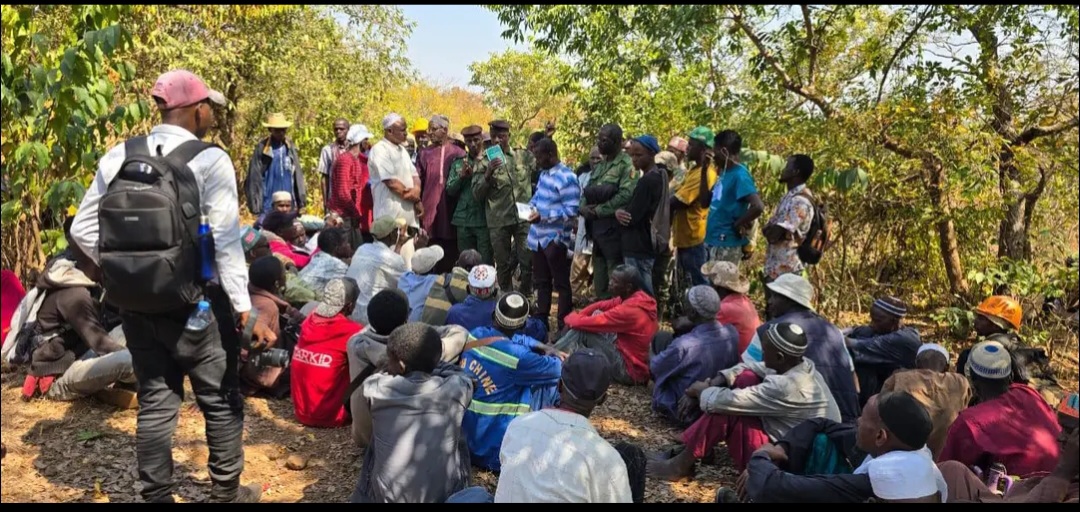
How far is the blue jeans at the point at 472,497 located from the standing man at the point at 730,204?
12.6 ft

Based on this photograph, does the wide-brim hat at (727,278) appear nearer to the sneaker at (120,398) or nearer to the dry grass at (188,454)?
the dry grass at (188,454)

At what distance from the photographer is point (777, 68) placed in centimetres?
797

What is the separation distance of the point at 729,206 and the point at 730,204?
2cm

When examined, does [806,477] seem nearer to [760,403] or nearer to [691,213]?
[760,403]

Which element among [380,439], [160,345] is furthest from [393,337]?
[160,345]

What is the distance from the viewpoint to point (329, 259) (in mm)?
6578

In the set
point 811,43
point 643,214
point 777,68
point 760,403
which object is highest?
point 811,43

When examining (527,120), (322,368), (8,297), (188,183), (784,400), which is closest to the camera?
(188,183)

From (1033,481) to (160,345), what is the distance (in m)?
3.42

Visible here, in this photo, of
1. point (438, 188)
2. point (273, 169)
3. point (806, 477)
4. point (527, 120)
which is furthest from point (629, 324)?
point (527, 120)

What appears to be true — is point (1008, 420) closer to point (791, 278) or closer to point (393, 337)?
point (791, 278)

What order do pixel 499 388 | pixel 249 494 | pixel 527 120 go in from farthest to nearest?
1. pixel 527 120
2. pixel 499 388
3. pixel 249 494

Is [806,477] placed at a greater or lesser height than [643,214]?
lesser

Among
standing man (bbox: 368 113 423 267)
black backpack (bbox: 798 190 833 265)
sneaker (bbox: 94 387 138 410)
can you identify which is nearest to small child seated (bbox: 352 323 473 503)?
sneaker (bbox: 94 387 138 410)
